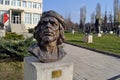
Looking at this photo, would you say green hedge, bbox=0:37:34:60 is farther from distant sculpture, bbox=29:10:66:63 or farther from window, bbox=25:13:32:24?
window, bbox=25:13:32:24

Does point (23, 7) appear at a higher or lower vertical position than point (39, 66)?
higher

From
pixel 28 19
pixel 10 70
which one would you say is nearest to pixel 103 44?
pixel 10 70

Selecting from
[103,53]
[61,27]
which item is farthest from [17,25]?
[61,27]

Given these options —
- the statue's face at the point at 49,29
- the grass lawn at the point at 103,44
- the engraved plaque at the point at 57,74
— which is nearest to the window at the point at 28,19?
the grass lawn at the point at 103,44

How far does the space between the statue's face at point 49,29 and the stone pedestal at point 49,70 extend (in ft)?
1.84

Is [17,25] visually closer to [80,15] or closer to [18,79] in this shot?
[80,15]

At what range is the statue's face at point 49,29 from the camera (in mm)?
4867

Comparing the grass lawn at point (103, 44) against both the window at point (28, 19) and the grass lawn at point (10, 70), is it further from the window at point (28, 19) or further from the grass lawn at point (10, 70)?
the window at point (28, 19)

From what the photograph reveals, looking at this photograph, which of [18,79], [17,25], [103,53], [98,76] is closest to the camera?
[18,79]

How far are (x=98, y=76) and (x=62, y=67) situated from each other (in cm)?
303

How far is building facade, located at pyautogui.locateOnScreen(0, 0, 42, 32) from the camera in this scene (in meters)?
44.6

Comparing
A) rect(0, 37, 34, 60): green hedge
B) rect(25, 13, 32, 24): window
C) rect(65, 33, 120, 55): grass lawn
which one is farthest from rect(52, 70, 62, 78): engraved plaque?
rect(25, 13, 32, 24): window

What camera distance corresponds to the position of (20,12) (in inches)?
1857

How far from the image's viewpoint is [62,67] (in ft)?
16.3
